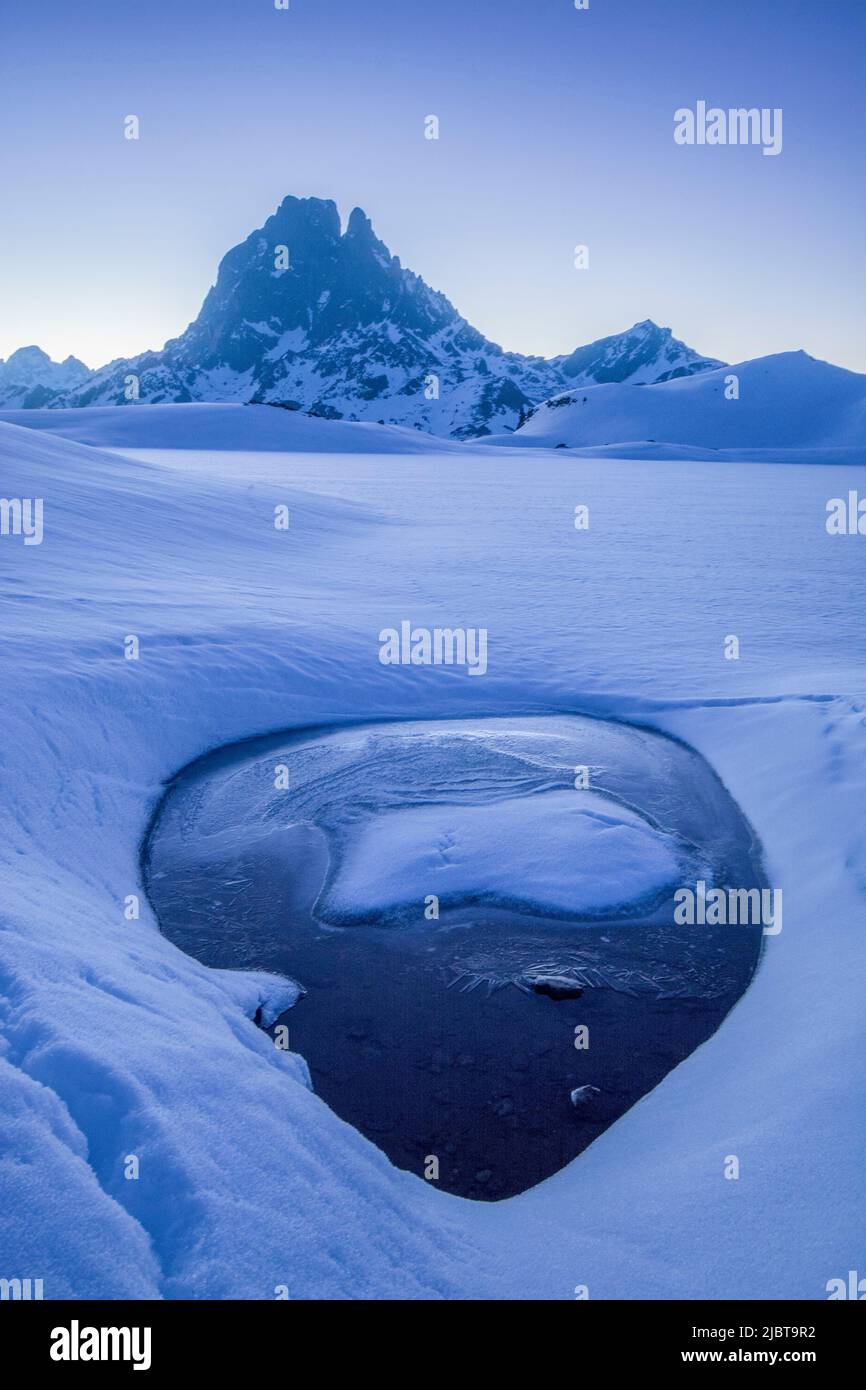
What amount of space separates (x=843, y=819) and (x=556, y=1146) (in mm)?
3503

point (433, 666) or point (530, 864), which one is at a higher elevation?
point (433, 666)

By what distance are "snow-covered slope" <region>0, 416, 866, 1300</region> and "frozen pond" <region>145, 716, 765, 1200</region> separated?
0.85 ft

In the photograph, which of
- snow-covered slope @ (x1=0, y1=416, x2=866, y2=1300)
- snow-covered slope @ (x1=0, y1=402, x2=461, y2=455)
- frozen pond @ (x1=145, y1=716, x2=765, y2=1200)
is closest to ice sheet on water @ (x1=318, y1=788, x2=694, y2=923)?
frozen pond @ (x1=145, y1=716, x2=765, y2=1200)

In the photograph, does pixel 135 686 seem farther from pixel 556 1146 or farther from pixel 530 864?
pixel 556 1146

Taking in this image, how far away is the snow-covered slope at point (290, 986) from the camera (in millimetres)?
2760

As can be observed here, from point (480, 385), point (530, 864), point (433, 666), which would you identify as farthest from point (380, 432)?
point (480, 385)

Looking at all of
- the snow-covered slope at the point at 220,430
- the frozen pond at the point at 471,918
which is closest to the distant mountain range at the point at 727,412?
the snow-covered slope at the point at 220,430

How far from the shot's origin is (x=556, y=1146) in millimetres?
3846

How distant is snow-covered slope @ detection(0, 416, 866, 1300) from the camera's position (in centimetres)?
276

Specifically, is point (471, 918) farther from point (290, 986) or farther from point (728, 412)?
point (728, 412)

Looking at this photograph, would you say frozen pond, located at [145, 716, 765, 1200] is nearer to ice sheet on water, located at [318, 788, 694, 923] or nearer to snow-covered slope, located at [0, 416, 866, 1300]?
ice sheet on water, located at [318, 788, 694, 923]

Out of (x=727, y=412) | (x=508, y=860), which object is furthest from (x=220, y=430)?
(x=508, y=860)

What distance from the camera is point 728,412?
9444 centimetres

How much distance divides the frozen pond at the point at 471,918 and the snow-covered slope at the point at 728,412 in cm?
8721
